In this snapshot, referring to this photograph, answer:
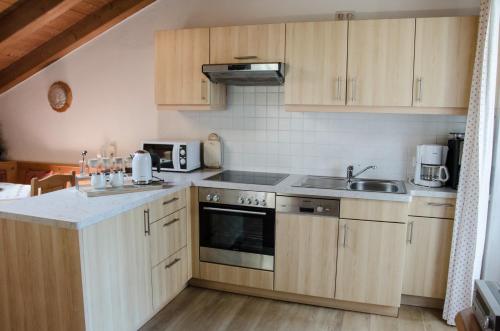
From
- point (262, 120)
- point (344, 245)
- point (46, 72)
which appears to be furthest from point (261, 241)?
point (46, 72)

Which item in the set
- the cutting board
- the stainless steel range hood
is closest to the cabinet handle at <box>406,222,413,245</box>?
the stainless steel range hood

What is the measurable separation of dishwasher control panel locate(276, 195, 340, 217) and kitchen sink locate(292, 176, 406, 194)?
138mm

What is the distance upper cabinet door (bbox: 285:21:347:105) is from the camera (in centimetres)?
283

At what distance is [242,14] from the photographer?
11.0 ft

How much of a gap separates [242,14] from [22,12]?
185 cm

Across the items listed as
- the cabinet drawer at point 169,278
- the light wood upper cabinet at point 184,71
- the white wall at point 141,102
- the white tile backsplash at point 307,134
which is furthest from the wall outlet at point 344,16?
the cabinet drawer at point 169,278

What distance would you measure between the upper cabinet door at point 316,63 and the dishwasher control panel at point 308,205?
0.74 m

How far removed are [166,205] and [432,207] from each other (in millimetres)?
1848

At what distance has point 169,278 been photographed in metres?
2.74

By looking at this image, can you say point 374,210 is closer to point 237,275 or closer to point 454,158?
point 454,158

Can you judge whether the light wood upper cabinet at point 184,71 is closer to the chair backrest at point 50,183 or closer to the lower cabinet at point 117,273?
the chair backrest at point 50,183

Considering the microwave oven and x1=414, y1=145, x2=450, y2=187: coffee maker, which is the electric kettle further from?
x1=414, y1=145, x2=450, y2=187: coffee maker

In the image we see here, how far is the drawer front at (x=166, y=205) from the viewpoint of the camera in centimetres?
250

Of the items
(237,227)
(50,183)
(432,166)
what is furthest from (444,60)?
(50,183)
